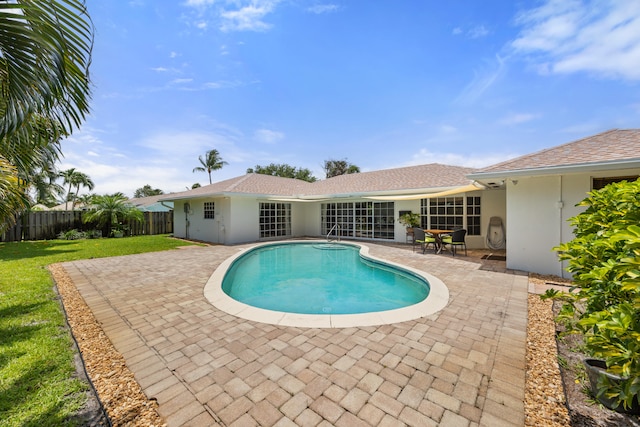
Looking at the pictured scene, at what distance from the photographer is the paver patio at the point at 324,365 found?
9.16ft

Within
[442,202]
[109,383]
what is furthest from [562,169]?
[109,383]

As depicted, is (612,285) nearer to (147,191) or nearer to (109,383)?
(109,383)

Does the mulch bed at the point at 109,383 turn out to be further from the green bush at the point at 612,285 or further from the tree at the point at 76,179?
the tree at the point at 76,179

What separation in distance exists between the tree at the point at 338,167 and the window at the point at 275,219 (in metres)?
32.7

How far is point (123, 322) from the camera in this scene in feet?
16.9

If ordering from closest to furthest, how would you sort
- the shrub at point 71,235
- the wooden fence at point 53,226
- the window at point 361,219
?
the window at point 361,219 < the wooden fence at point 53,226 < the shrub at point 71,235

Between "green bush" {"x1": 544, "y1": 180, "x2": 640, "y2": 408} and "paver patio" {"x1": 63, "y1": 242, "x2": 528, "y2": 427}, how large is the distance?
120 cm

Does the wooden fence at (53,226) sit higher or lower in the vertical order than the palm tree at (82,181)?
lower

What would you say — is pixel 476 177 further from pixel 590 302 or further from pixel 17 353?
pixel 17 353

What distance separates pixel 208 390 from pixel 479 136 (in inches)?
839

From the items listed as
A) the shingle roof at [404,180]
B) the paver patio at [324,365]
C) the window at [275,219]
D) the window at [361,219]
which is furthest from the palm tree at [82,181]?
the paver patio at [324,365]

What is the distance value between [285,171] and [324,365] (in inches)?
2119

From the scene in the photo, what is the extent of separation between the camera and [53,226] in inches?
805

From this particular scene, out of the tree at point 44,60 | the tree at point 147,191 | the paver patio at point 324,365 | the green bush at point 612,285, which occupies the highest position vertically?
the tree at point 147,191
